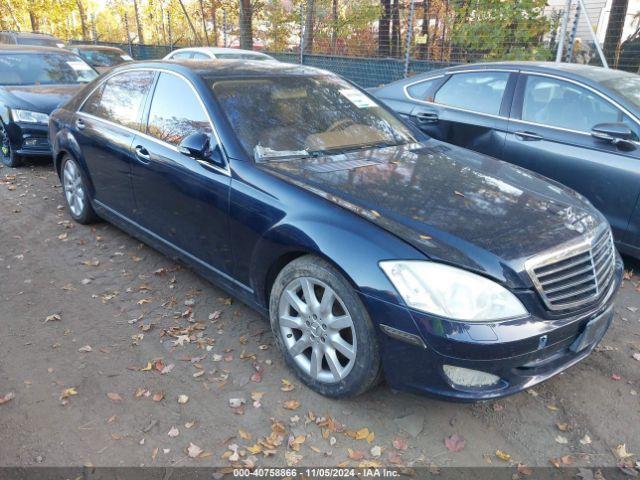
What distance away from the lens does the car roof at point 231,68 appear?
3.62 meters

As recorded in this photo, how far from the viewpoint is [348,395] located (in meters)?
2.69

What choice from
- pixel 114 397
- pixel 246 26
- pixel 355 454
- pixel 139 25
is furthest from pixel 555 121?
pixel 139 25

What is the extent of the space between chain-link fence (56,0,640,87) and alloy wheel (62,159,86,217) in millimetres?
7376

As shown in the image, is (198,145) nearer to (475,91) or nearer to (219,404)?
(219,404)

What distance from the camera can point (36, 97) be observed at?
6906 millimetres

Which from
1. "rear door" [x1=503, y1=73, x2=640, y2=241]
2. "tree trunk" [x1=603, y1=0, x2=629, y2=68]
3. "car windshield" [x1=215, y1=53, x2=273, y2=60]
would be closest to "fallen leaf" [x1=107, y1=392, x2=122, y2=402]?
"rear door" [x1=503, y1=73, x2=640, y2=241]

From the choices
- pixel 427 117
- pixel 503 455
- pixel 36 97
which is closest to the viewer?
pixel 503 455

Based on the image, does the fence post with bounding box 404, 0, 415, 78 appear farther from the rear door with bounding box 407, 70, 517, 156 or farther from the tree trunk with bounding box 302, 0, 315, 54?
the rear door with bounding box 407, 70, 517, 156

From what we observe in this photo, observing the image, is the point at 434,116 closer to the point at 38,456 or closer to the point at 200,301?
the point at 200,301

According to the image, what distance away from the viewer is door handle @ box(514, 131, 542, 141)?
15.6 ft

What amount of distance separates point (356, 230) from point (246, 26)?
1667 centimetres

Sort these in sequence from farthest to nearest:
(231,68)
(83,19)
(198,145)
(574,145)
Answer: (83,19), (574,145), (231,68), (198,145)

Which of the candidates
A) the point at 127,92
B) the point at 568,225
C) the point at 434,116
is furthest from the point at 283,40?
the point at 568,225

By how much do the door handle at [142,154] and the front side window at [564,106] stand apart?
335cm
